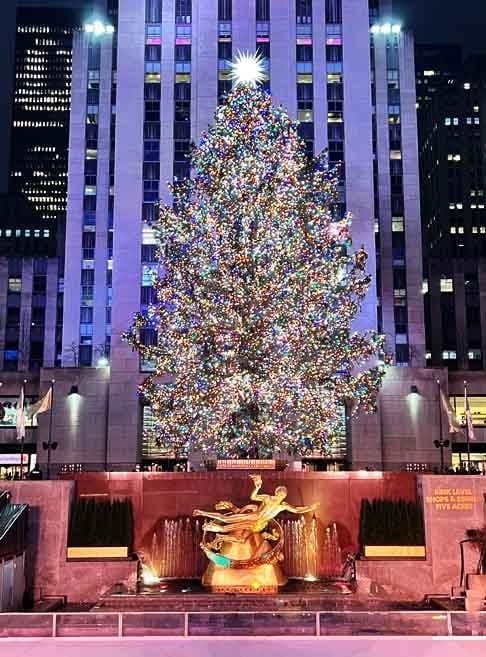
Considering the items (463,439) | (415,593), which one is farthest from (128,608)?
(463,439)

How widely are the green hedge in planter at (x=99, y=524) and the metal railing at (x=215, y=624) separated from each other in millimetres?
9446

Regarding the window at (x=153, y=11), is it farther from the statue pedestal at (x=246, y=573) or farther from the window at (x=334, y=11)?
the statue pedestal at (x=246, y=573)

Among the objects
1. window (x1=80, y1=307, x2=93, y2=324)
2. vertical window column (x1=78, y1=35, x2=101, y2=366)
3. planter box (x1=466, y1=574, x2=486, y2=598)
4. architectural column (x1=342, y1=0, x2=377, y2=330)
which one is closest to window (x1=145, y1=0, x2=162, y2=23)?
vertical window column (x1=78, y1=35, x2=101, y2=366)

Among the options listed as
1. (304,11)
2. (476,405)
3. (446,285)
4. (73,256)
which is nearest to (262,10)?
(304,11)

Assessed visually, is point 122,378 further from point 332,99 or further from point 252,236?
point 332,99

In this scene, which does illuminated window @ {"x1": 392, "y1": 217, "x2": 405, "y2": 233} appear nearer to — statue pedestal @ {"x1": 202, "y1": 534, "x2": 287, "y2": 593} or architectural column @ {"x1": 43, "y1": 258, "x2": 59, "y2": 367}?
architectural column @ {"x1": 43, "y1": 258, "x2": 59, "y2": 367}

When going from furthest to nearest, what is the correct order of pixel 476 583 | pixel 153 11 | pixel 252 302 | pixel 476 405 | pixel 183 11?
pixel 183 11, pixel 153 11, pixel 476 405, pixel 252 302, pixel 476 583

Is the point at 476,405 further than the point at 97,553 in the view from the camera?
Yes

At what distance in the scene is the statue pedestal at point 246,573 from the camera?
22.2 metres

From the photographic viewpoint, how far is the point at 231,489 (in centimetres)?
2670

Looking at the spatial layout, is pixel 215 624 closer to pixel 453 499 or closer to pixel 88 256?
pixel 453 499

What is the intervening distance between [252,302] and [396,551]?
13.8 metres

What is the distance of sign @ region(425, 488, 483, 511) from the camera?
25.5m

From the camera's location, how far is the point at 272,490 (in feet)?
87.4
